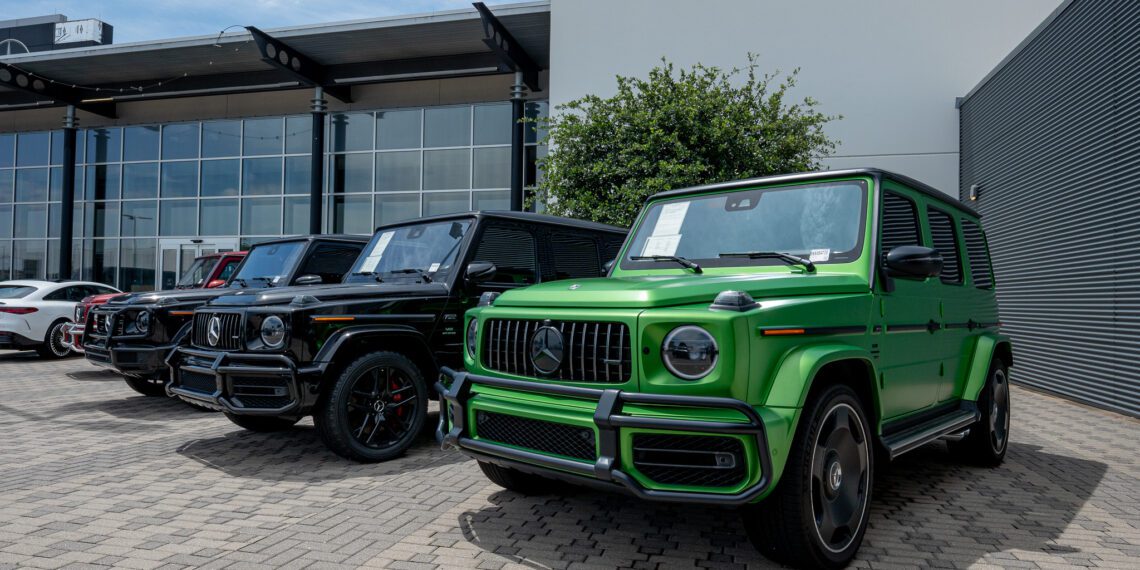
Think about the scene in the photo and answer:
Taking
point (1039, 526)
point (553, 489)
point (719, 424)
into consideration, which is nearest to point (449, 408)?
point (553, 489)

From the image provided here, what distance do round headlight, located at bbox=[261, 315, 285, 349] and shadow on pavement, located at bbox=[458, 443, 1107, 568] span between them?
1981 millimetres

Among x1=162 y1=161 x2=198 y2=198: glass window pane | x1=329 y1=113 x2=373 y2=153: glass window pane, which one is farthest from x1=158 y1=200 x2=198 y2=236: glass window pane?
x1=329 y1=113 x2=373 y2=153: glass window pane

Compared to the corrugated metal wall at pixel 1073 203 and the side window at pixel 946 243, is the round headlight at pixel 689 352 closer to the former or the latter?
the side window at pixel 946 243

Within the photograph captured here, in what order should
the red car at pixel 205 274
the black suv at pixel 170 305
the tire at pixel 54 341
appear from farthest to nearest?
the tire at pixel 54 341 < the red car at pixel 205 274 < the black suv at pixel 170 305

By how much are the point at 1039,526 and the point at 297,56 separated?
20992 millimetres

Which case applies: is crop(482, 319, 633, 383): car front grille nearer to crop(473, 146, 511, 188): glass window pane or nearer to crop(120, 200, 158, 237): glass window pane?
crop(473, 146, 511, 188): glass window pane

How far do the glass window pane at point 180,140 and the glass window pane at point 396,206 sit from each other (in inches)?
281

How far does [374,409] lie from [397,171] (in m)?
18.0

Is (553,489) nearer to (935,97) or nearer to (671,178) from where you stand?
(671,178)

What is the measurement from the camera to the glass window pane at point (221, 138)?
79.4ft

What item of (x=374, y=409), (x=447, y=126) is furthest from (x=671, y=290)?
(x=447, y=126)

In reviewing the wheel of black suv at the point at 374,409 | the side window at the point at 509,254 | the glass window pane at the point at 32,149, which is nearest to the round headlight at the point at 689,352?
the wheel of black suv at the point at 374,409

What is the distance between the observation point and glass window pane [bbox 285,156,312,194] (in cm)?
2338

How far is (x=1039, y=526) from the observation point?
425cm
